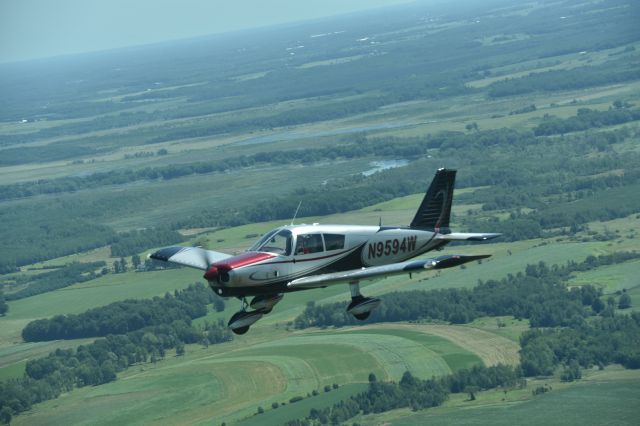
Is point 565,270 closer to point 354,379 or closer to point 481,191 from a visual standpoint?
point 354,379

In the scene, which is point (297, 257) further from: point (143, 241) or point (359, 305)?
point (143, 241)

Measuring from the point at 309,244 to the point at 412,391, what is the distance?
49.7 m

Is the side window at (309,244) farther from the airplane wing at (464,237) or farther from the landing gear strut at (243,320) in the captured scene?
the airplane wing at (464,237)

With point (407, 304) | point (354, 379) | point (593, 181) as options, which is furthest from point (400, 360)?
point (593, 181)

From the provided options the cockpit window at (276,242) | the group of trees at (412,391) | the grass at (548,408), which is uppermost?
the cockpit window at (276,242)

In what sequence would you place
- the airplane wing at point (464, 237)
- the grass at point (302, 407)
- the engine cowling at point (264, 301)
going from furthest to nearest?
the grass at point (302, 407)
the airplane wing at point (464, 237)
the engine cowling at point (264, 301)

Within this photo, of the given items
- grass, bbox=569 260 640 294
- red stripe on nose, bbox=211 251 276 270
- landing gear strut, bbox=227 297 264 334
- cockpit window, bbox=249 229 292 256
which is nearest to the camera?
red stripe on nose, bbox=211 251 276 270

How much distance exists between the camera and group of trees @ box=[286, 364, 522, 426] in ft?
301

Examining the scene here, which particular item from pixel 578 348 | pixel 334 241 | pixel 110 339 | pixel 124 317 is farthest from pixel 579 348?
pixel 334 241

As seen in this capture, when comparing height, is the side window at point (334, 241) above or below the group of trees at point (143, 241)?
above

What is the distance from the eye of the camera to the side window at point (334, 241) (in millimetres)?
47094

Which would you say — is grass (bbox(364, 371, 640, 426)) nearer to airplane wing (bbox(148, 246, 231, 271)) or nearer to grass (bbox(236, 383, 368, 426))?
grass (bbox(236, 383, 368, 426))

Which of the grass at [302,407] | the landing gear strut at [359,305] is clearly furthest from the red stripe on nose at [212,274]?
the grass at [302,407]

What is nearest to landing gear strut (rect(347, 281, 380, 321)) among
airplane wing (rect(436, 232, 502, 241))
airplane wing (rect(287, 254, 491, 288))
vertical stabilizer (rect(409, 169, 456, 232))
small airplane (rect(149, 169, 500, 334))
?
small airplane (rect(149, 169, 500, 334))
